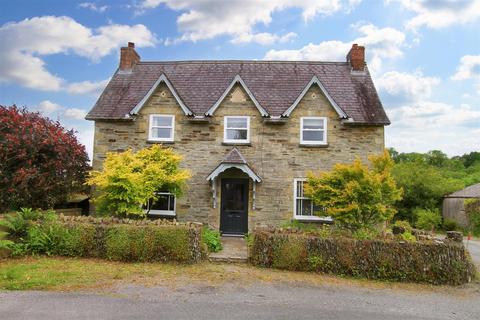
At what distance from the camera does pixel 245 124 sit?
18703mm

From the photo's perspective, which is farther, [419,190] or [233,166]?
[419,190]

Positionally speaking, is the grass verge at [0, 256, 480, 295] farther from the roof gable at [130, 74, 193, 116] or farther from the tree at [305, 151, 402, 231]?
the roof gable at [130, 74, 193, 116]

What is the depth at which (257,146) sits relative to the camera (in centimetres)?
1847

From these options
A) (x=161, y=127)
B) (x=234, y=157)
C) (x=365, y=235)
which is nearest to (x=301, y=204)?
(x=234, y=157)

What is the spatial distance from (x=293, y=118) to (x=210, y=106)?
443cm

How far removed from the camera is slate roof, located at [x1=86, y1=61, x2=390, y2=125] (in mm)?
19016

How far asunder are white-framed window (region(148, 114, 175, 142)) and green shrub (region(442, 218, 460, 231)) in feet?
84.1

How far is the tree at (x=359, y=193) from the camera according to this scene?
13.5 metres

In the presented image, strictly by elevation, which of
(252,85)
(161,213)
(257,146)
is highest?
(252,85)

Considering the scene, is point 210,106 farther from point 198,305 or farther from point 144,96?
point 198,305

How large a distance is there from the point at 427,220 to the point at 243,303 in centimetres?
2682

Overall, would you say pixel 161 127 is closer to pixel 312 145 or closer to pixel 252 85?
pixel 252 85

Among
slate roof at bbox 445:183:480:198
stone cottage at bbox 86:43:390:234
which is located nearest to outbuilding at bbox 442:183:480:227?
slate roof at bbox 445:183:480:198

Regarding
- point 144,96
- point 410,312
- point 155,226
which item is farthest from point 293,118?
point 410,312
